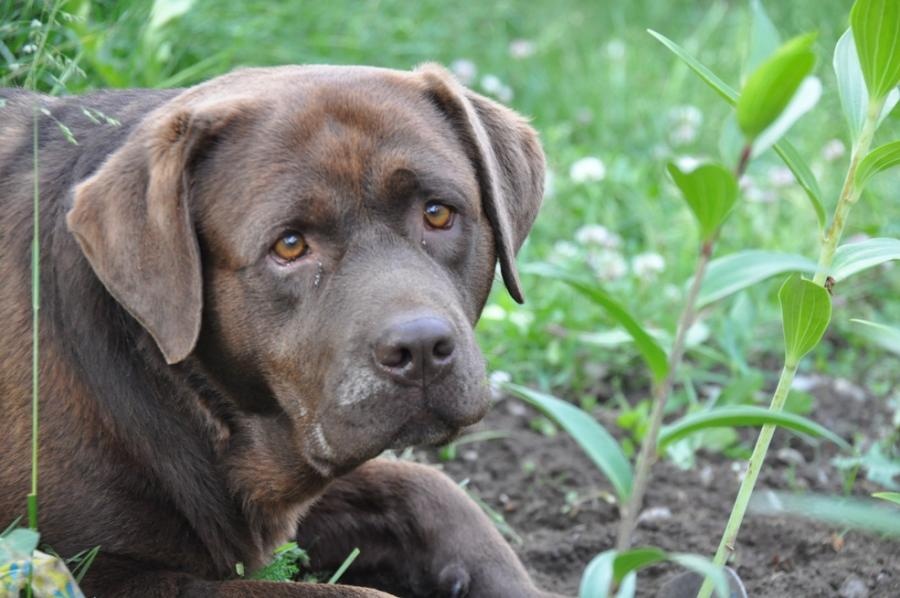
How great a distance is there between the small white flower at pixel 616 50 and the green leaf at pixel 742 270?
6263 mm

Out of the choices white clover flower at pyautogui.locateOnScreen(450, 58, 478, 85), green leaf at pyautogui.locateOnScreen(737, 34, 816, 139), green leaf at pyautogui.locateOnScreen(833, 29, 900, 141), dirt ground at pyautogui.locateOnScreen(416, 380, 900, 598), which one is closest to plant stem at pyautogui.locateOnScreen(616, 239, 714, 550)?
green leaf at pyautogui.locateOnScreen(737, 34, 816, 139)

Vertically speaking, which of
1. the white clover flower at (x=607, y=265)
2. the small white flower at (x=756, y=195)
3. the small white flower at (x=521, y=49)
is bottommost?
the white clover flower at (x=607, y=265)

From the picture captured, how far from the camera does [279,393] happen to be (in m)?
3.31

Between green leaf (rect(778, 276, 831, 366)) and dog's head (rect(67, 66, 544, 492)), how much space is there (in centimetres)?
77

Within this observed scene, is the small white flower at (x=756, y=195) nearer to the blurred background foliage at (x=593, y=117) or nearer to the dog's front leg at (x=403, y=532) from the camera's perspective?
the blurred background foliage at (x=593, y=117)

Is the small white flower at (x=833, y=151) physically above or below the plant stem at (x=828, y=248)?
below

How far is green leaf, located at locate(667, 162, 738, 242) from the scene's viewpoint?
2.01m

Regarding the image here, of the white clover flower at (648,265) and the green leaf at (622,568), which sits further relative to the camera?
the white clover flower at (648,265)

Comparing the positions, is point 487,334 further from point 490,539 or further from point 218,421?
point 218,421

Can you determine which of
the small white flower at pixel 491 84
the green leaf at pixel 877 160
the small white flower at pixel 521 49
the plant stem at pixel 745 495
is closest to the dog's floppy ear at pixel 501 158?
the plant stem at pixel 745 495

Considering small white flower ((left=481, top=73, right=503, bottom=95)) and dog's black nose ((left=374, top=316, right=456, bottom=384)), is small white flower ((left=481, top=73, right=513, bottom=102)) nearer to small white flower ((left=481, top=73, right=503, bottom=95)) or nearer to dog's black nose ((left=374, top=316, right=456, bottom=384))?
small white flower ((left=481, top=73, right=503, bottom=95))

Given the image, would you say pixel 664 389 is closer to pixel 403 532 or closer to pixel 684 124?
pixel 403 532

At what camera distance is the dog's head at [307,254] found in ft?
10.1

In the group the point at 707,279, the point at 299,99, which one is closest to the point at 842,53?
the point at 707,279
